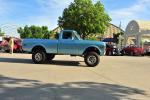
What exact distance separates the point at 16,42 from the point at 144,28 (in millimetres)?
21070

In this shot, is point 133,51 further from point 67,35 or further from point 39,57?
point 39,57

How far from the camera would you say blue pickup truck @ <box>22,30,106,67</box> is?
21703mm

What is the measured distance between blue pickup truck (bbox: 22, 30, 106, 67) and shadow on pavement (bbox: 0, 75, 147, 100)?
7640mm

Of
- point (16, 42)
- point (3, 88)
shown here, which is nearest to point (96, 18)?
point (16, 42)

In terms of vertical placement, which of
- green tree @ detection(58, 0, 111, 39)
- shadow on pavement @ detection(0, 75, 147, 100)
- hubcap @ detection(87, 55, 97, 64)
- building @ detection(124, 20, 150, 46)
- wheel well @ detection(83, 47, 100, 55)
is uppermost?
green tree @ detection(58, 0, 111, 39)

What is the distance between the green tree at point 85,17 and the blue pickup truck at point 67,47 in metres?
44.7

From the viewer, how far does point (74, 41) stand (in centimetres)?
2195

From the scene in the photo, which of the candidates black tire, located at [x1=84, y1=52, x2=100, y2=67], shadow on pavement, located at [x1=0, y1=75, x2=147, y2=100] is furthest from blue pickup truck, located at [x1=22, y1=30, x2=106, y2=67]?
shadow on pavement, located at [x1=0, y1=75, x2=147, y2=100]

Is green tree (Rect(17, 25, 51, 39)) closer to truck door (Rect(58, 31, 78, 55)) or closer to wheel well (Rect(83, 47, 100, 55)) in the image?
truck door (Rect(58, 31, 78, 55))

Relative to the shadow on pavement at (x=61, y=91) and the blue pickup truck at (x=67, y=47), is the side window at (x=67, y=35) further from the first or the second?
the shadow on pavement at (x=61, y=91)

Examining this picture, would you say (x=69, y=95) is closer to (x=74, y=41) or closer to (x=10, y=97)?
(x=10, y=97)

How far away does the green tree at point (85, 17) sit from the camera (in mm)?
67500

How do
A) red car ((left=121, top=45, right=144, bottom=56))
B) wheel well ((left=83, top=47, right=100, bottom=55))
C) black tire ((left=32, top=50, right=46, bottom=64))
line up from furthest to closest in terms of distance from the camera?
red car ((left=121, top=45, right=144, bottom=56)) → black tire ((left=32, top=50, right=46, bottom=64)) → wheel well ((left=83, top=47, right=100, bottom=55))

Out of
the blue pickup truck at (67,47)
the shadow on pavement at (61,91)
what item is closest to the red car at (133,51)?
the blue pickup truck at (67,47)
